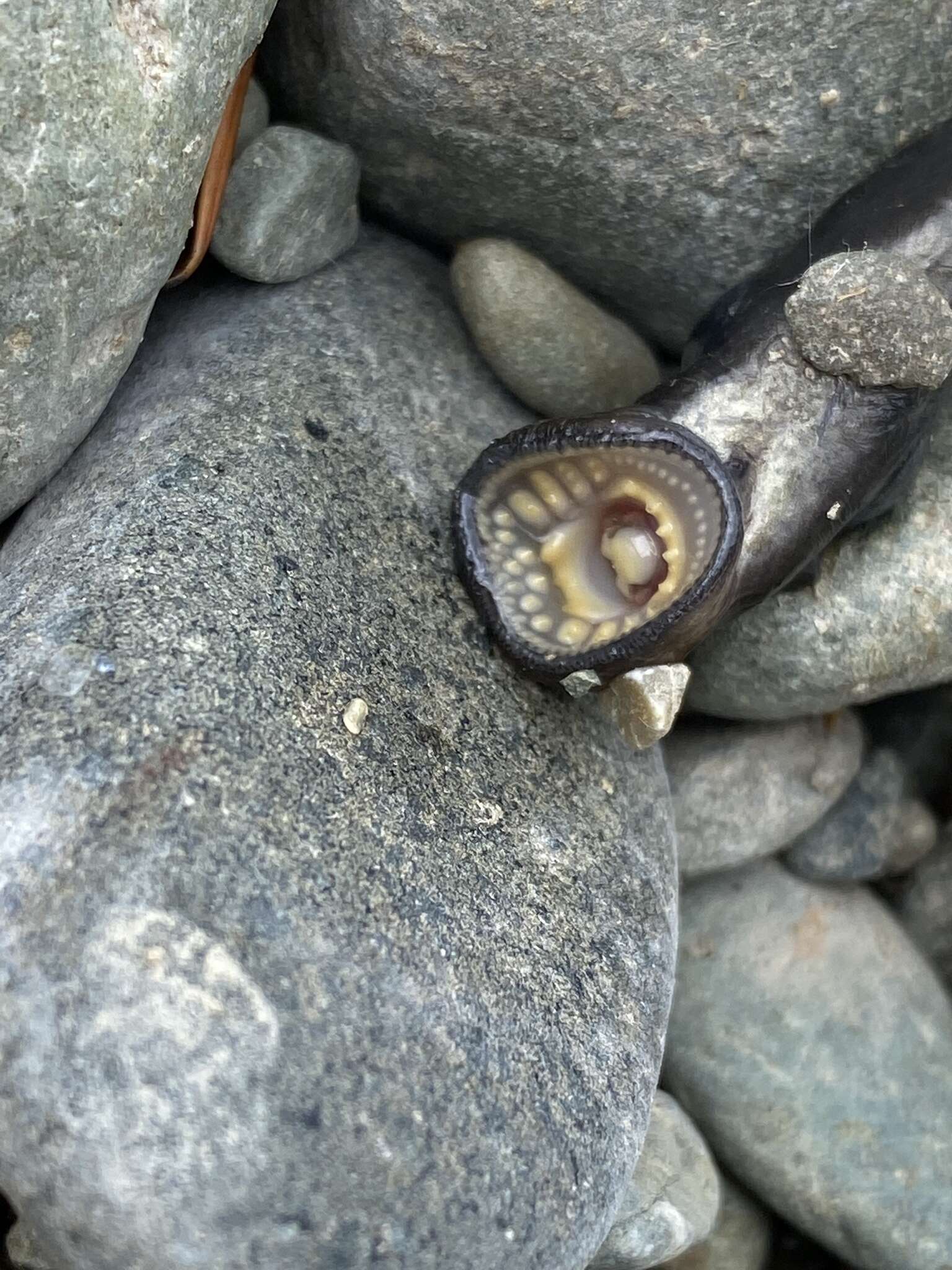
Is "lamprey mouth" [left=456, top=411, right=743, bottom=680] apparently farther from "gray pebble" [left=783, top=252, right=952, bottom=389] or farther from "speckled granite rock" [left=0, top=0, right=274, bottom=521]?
"speckled granite rock" [left=0, top=0, right=274, bottom=521]

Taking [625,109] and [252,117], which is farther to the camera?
[252,117]

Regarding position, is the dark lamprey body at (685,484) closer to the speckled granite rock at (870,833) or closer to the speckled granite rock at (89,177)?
the speckled granite rock at (89,177)

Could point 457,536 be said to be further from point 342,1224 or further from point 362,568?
point 342,1224

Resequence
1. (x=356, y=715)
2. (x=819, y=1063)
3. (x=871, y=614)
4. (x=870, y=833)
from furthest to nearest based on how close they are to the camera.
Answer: (x=870, y=833)
(x=819, y=1063)
(x=871, y=614)
(x=356, y=715)

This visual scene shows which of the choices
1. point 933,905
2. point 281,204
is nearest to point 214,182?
point 281,204

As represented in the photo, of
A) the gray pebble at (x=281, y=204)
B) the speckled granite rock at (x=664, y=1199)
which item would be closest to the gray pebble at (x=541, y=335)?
the gray pebble at (x=281, y=204)

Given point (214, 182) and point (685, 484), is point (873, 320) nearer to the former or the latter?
point (685, 484)

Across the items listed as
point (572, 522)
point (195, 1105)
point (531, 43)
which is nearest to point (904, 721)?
point (572, 522)

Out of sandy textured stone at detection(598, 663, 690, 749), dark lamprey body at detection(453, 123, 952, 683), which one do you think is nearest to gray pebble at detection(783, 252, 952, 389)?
dark lamprey body at detection(453, 123, 952, 683)
